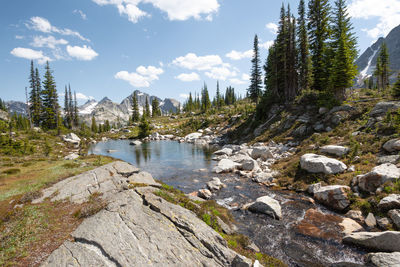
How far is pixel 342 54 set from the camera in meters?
26.2

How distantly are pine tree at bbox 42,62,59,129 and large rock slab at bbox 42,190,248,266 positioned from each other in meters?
61.8

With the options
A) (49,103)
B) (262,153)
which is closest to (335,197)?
(262,153)

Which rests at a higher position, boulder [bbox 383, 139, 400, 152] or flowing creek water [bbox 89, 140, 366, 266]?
boulder [bbox 383, 139, 400, 152]

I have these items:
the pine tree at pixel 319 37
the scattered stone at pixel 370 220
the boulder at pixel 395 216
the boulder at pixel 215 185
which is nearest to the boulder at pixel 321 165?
the scattered stone at pixel 370 220

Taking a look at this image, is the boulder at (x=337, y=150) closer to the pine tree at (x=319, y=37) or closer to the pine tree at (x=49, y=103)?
the pine tree at (x=319, y=37)

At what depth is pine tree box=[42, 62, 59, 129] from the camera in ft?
177

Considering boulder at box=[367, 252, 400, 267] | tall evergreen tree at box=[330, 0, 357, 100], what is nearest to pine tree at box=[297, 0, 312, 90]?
tall evergreen tree at box=[330, 0, 357, 100]

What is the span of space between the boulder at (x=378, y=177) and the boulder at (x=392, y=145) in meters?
2.83

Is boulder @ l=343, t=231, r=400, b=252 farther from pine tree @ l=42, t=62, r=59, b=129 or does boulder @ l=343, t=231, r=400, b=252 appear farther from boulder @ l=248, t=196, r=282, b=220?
pine tree @ l=42, t=62, r=59, b=129

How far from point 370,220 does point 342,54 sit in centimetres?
2617

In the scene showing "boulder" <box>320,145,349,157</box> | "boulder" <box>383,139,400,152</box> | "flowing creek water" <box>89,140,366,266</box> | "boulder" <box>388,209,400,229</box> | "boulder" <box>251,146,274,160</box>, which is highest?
"boulder" <box>383,139,400,152</box>

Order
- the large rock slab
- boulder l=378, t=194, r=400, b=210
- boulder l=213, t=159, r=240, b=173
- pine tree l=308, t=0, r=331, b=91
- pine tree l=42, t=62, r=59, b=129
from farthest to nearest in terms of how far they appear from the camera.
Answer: pine tree l=42, t=62, r=59, b=129
pine tree l=308, t=0, r=331, b=91
boulder l=213, t=159, r=240, b=173
boulder l=378, t=194, r=400, b=210
the large rock slab

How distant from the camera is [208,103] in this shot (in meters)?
114

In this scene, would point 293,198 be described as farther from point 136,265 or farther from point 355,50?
point 355,50
